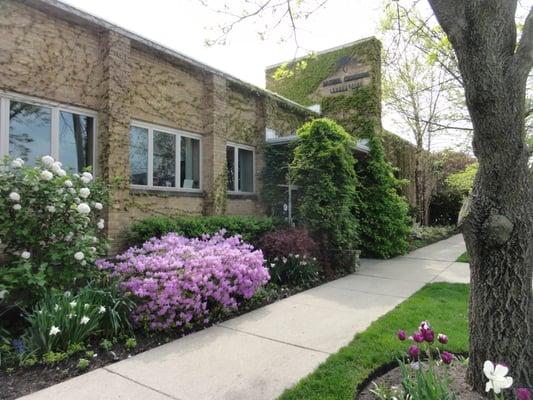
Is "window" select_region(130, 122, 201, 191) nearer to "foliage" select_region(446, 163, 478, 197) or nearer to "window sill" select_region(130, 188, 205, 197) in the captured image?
"window sill" select_region(130, 188, 205, 197)

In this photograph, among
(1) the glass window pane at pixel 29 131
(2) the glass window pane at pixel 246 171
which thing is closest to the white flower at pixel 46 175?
(1) the glass window pane at pixel 29 131

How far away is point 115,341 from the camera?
4047 millimetres

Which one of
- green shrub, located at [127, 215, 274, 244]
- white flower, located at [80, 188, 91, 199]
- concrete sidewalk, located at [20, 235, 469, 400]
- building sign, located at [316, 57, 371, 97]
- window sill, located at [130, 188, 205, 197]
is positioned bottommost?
concrete sidewalk, located at [20, 235, 469, 400]

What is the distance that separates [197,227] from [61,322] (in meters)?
3.57

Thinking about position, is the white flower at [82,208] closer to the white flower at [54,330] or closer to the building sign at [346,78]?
the white flower at [54,330]

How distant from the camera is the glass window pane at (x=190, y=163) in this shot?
846 cm

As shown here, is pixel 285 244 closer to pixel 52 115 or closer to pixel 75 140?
pixel 75 140

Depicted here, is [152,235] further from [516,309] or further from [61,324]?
[516,309]

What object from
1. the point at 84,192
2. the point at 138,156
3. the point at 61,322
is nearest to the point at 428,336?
the point at 61,322

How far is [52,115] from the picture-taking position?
19.5ft

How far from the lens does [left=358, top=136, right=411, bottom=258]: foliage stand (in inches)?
421

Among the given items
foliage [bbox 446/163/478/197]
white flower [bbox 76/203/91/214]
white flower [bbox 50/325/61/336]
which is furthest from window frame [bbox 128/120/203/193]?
foliage [bbox 446/163/478/197]

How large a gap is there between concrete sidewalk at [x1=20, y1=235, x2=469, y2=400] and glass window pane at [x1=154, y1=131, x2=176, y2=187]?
152 inches

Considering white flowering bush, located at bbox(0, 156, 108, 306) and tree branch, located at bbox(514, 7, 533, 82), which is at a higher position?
tree branch, located at bbox(514, 7, 533, 82)
